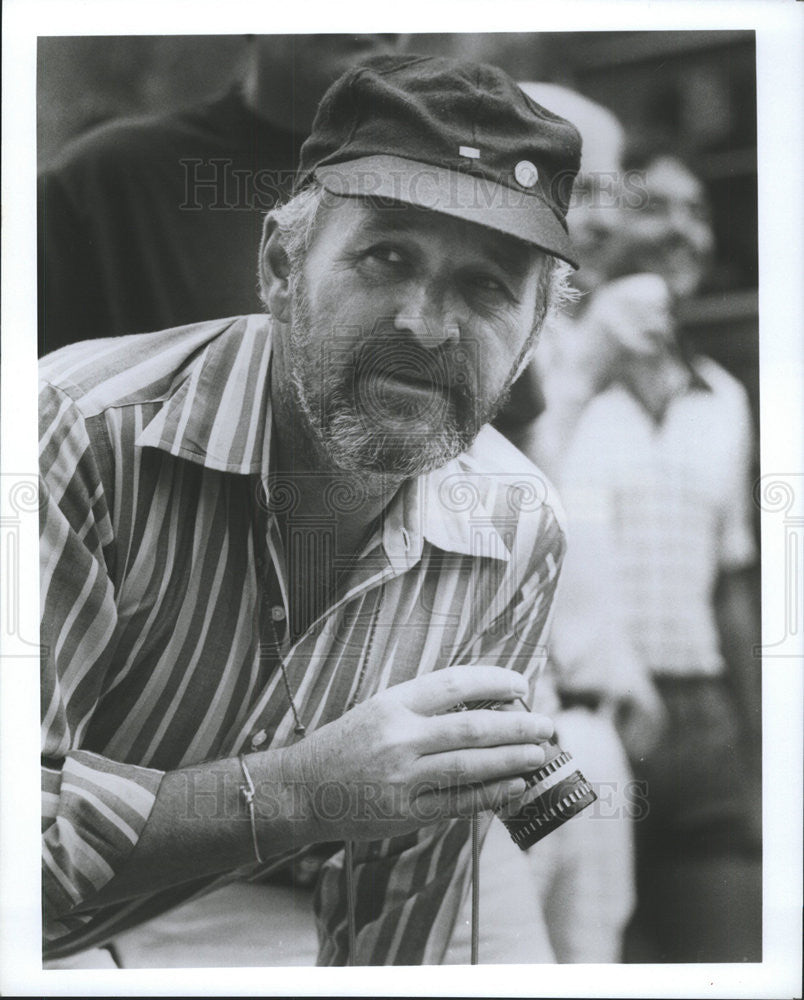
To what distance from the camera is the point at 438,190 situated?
11.1 feet

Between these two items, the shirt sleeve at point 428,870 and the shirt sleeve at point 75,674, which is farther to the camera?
the shirt sleeve at point 428,870

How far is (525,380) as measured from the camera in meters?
3.54

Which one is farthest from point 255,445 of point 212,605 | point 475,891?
point 475,891

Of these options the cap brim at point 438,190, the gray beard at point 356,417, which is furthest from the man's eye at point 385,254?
the gray beard at point 356,417

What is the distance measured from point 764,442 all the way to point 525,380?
84cm

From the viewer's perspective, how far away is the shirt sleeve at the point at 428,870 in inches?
139

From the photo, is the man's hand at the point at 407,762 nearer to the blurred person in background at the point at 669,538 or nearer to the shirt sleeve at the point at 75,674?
the blurred person in background at the point at 669,538

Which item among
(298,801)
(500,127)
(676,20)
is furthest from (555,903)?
(676,20)

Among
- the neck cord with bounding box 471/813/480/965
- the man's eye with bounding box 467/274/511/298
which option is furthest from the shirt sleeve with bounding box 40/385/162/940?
the man's eye with bounding box 467/274/511/298

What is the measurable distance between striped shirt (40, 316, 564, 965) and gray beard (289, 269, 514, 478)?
10 centimetres

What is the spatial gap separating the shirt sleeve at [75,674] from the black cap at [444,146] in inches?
46.3

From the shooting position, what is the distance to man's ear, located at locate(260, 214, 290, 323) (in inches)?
137

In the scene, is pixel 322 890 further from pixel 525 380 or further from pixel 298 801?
pixel 525 380

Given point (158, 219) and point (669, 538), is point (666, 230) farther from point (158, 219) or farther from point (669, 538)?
point (158, 219)
